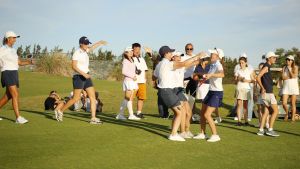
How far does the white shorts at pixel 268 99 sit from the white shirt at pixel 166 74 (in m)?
2.86

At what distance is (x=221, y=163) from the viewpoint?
6613 millimetres

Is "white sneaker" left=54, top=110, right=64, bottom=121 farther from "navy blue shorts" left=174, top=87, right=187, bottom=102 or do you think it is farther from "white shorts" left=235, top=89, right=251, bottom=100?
"white shorts" left=235, top=89, right=251, bottom=100

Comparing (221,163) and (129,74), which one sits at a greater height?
(129,74)

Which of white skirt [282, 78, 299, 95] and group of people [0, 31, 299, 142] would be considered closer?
group of people [0, 31, 299, 142]

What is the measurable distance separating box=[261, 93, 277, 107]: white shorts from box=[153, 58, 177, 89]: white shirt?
9.38ft

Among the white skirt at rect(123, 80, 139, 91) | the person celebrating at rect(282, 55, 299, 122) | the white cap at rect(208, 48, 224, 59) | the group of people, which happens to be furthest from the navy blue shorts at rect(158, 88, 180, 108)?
the person celebrating at rect(282, 55, 299, 122)

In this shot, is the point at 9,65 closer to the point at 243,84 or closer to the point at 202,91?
the point at 202,91

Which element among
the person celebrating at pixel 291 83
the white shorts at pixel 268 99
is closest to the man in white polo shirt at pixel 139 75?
the white shorts at pixel 268 99

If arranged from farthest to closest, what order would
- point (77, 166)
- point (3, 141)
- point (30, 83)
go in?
point (30, 83), point (3, 141), point (77, 166)

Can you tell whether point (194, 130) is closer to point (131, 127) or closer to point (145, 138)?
point (131, 127)

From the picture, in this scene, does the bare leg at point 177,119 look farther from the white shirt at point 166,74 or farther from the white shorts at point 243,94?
the white shorts at point 243,94

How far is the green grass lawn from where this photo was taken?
6.41 meters

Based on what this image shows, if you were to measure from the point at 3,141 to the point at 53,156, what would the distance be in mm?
1718

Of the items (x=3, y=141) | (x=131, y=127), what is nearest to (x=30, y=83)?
(x=131, y=127)
